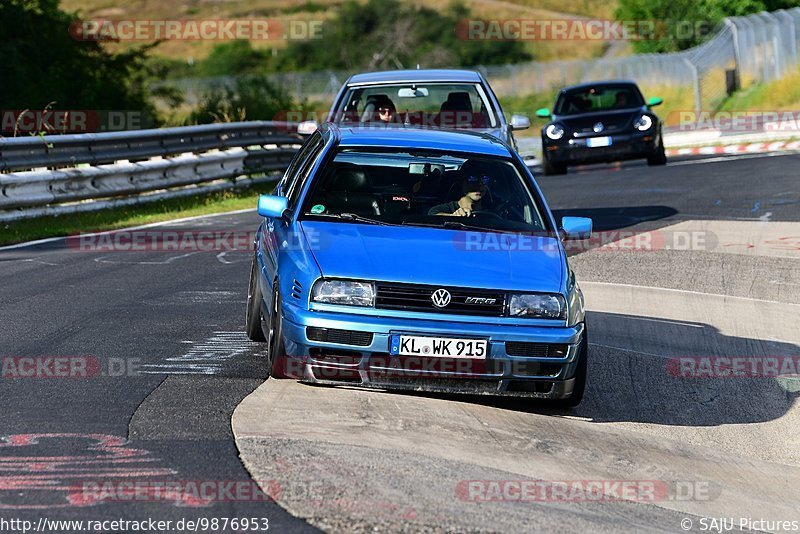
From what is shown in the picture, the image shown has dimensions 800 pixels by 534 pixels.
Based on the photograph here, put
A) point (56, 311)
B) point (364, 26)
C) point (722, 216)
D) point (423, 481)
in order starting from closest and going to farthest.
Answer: point (423, 481), point (56, 311), point (722, 216), point (364, 26)

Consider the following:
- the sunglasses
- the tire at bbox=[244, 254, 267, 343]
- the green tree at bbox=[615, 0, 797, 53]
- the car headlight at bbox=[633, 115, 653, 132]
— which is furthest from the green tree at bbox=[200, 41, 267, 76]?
the sunglasses

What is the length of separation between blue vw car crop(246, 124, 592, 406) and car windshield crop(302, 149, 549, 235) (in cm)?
2

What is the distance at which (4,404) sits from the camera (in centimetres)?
685

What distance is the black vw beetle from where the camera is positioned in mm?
22891

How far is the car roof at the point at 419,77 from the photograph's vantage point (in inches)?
556

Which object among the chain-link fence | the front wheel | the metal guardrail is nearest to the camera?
the front wheel

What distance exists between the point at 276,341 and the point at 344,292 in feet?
1.76

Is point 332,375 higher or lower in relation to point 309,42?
higher

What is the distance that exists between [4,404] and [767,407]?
174 inches

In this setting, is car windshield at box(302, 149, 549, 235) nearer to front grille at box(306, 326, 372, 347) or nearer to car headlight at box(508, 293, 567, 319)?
car headlight at box(508, 293, 567, 319)

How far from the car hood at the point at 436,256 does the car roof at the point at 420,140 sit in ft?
3.00

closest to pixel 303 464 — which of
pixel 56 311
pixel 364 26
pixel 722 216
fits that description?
pixel 56 311

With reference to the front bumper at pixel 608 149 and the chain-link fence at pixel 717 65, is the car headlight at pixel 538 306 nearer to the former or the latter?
the front bumper at pixel 608 149

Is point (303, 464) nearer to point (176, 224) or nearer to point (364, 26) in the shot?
point (176, 224)
